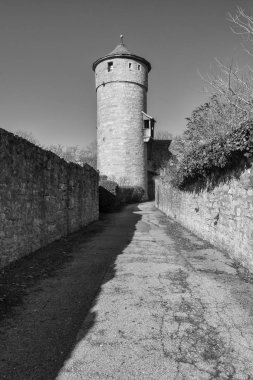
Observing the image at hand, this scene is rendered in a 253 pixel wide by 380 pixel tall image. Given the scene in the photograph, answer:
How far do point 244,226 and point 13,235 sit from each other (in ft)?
15.9

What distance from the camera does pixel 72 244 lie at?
380 inches

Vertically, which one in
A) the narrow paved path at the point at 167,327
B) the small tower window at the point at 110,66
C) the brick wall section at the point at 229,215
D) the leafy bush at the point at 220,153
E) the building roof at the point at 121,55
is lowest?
the narrow paved path at the point at 167,327

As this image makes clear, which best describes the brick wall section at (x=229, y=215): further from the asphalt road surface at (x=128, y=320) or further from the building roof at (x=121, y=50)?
the building roof at (x=121, y=50)

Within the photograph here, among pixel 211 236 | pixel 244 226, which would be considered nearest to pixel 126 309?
pixel 244 226

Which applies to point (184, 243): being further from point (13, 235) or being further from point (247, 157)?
point (13, 235)

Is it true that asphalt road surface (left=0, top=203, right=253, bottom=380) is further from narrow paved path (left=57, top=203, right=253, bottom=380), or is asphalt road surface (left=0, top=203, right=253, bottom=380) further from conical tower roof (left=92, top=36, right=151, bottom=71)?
conical tower roof (left=92, top=36, right=151, bottom=71)

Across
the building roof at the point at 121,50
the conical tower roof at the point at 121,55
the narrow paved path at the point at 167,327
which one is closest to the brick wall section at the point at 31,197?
the narrow paved path at the point at 167,327

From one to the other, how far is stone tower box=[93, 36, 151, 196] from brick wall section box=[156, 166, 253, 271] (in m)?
22.1

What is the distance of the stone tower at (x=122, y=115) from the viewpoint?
33.3 m

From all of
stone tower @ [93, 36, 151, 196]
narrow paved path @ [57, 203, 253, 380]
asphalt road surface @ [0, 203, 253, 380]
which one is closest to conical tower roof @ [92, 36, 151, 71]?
stone tower @ [93, 36, 151, 196]

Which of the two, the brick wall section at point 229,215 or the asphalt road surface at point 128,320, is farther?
the brick wall section at point 229,215

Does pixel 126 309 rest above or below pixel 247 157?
below

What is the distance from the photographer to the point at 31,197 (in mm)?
7840

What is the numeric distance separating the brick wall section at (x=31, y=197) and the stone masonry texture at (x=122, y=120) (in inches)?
839
